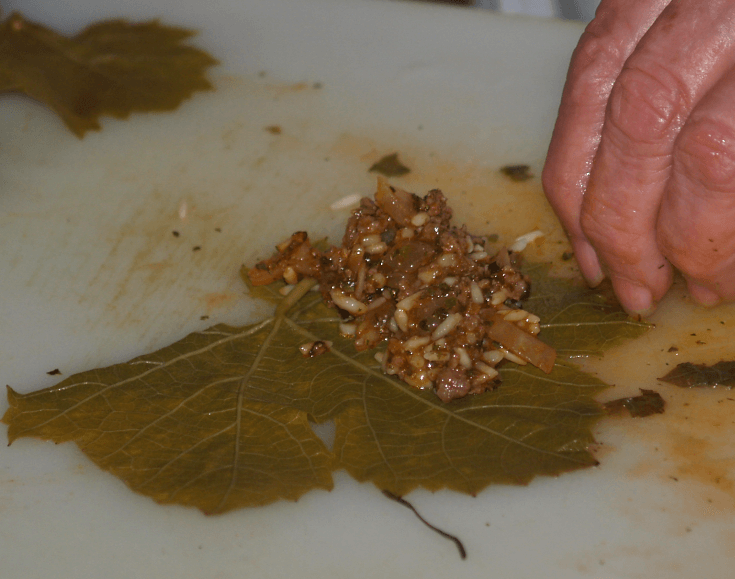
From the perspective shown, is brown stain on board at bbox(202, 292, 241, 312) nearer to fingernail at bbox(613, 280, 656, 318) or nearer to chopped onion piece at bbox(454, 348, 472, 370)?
chopped onion piece at bbox(454, 348, 472, 370)

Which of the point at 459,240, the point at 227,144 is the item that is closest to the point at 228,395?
the point at 459,240

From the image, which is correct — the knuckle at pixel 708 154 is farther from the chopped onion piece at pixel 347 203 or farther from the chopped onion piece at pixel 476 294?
the chopped onion piece at pixel 347 203

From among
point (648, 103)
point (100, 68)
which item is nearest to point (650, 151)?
point (648, 103)

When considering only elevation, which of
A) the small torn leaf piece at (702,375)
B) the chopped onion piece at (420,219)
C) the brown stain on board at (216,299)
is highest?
the chopped onion piece at (420,219)

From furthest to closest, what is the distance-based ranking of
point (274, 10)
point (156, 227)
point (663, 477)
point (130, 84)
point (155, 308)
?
point (274, 10)
point (130, 84)
point (156, 227)
point (155, 308)
point (663, 477)

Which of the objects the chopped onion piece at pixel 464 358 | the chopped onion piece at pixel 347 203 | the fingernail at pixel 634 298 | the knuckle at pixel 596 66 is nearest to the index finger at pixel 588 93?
the knuckle at pixel 596 66

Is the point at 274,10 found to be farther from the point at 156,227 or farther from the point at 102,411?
the point at 102,411

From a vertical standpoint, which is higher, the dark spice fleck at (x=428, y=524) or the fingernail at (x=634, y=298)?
the fingernail at (x=634, y=298)
